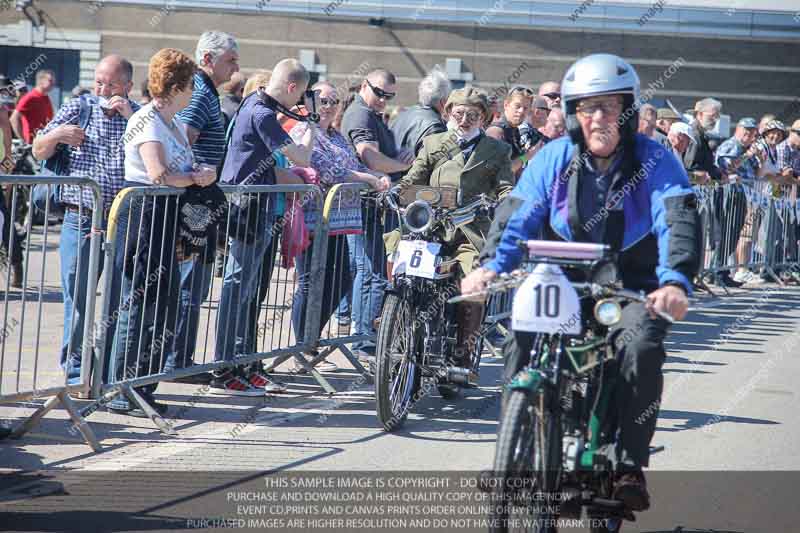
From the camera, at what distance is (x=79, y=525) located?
5258mm

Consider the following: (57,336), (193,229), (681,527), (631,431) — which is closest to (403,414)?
(193,229)

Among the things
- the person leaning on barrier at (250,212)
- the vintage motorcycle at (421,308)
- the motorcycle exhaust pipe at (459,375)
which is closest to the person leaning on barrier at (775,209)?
the vintage motorcycle at (421,308)

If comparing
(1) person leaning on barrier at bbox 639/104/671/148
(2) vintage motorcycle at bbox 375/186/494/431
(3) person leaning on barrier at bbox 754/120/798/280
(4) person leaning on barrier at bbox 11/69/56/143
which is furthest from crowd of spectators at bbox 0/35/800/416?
(3) person leaning on barrier at bbox 754/120/798/280

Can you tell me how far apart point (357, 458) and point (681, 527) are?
1.81m

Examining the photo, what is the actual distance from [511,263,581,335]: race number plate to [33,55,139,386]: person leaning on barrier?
10.5 ft

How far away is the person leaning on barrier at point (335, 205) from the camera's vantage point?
347 inches

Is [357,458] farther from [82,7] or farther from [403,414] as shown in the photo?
[82,7]

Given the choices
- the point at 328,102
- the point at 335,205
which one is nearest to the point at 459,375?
the point at 335,205

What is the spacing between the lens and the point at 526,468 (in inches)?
179

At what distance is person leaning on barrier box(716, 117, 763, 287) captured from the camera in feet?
52.0

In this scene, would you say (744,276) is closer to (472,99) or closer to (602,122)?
→ (472,99)

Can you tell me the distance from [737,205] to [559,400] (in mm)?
12086

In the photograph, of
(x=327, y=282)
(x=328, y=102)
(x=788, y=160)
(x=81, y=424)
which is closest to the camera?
(x=81, y=424)

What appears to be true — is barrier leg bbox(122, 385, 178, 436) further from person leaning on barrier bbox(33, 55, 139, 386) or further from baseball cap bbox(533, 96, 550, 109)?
baseball cap bbox(533, 96, 550, 109)
